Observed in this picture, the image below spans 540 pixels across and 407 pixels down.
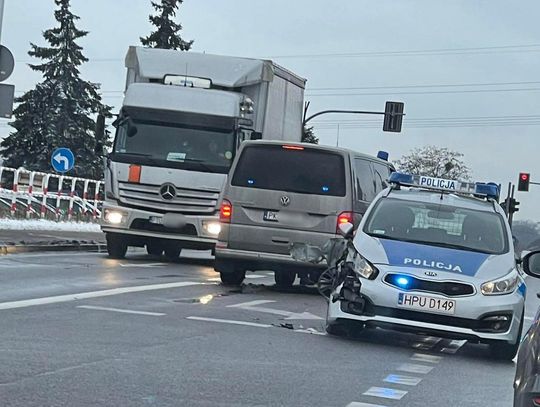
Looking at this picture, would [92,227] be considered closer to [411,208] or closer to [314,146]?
[314,146]

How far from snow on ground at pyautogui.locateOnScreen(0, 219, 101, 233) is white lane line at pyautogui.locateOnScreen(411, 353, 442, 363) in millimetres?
17721

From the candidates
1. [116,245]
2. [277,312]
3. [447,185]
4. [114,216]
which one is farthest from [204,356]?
[116,245]

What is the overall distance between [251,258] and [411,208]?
4.31 meters

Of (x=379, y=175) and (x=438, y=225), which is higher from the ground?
(x=379, y=175)

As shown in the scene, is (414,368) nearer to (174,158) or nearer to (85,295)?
(85,295)

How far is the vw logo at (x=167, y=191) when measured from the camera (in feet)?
63.6

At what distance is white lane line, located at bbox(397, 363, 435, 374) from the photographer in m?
9.14

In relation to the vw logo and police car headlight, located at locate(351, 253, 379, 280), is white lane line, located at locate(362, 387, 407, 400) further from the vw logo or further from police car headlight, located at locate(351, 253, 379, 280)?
the vw logo

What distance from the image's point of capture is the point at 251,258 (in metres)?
15.5

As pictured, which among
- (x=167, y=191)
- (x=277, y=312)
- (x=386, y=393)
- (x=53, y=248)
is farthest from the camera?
(x=53, y=248)

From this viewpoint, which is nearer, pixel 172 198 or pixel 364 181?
pixel 364 181

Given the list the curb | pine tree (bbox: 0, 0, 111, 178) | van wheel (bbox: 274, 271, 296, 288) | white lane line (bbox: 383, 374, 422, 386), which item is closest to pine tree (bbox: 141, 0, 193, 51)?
pine tree (bbox: 0, 0, 111, 178)

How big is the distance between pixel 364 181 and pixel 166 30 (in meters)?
52.8

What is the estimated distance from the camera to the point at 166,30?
67688 mm
